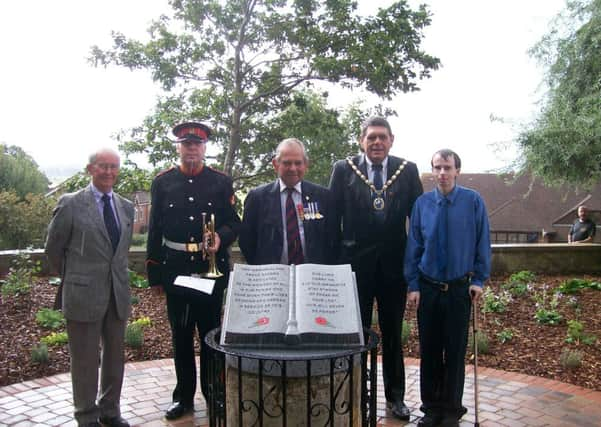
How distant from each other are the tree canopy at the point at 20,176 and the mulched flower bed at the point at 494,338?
23942mm

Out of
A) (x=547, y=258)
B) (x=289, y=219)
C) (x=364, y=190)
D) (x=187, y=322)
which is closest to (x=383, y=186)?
(x=364, y=190)

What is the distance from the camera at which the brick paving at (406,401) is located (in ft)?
12.8

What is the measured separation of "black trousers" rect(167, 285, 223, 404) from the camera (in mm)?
3896

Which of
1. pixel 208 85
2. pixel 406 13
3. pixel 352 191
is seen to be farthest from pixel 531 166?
pixel 352 191

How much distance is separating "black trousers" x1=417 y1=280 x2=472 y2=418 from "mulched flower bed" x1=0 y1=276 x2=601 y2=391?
171 cm

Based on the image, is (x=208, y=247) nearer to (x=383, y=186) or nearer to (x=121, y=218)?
(x=121, y=218)

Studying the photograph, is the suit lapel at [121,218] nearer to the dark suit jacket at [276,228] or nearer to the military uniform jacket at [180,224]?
the military uniform jacket at [180,224]

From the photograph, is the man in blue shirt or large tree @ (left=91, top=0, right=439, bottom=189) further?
large tree @ (left=91, top=0, right=439, bottom=189)

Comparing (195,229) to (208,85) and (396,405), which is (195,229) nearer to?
(396,405)

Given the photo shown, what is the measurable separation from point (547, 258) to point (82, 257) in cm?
899

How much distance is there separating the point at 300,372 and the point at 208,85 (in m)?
7.41

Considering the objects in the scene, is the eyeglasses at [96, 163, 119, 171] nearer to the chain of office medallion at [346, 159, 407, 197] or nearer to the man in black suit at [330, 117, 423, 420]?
the man in black suit at [330, 117, 423, 420]

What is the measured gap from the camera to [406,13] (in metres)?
8.02

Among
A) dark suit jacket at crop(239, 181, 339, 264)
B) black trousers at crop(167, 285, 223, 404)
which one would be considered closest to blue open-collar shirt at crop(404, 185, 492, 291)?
dark suit jacket at crop(239, 181, 339, 264)
